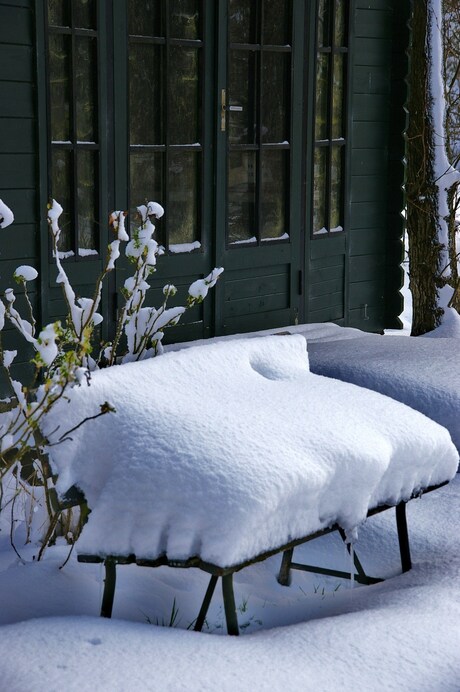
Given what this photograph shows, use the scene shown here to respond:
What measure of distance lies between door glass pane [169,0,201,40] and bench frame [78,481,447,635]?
3054 millimetres

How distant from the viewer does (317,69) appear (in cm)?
648

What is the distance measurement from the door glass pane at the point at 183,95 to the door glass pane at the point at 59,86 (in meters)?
0.66

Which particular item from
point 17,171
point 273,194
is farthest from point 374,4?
point 17,171

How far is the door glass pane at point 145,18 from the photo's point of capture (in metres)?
5.38

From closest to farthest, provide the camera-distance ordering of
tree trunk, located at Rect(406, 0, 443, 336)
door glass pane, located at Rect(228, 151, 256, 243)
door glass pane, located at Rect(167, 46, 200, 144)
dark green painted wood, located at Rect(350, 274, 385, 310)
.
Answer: door glass pane, located at Rect(167, 46, 200, 144) → door glass pane, located at Rect(228, 151, 256, 243) → dark green painted wood, located at Rect(350, 274, 385, 310) → tree trunk, located at Rect(406, 0, 443, 336)

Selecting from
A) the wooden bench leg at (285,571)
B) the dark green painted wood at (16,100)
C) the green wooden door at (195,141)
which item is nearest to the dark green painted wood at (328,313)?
the green wooden door at (195,141)

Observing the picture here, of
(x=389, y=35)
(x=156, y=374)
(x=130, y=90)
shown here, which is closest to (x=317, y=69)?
(x=389, y=35)

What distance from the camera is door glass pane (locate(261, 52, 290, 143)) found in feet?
20.1

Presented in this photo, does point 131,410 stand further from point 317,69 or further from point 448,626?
point 317,69

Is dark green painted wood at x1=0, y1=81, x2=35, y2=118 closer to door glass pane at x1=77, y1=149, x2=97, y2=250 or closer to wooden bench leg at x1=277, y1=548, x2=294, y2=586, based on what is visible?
door glass pane at x1=77, y1=149, x2=97, y2=250

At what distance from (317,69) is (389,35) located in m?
0.93

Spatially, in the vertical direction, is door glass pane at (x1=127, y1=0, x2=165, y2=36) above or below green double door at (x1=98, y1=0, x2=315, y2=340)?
above

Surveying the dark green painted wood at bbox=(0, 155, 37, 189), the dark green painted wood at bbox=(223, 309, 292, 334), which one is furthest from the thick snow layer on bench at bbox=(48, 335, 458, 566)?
the dark green painted wood at bbox=(223, 309, 292, 334)

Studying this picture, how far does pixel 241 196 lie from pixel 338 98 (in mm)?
1176
